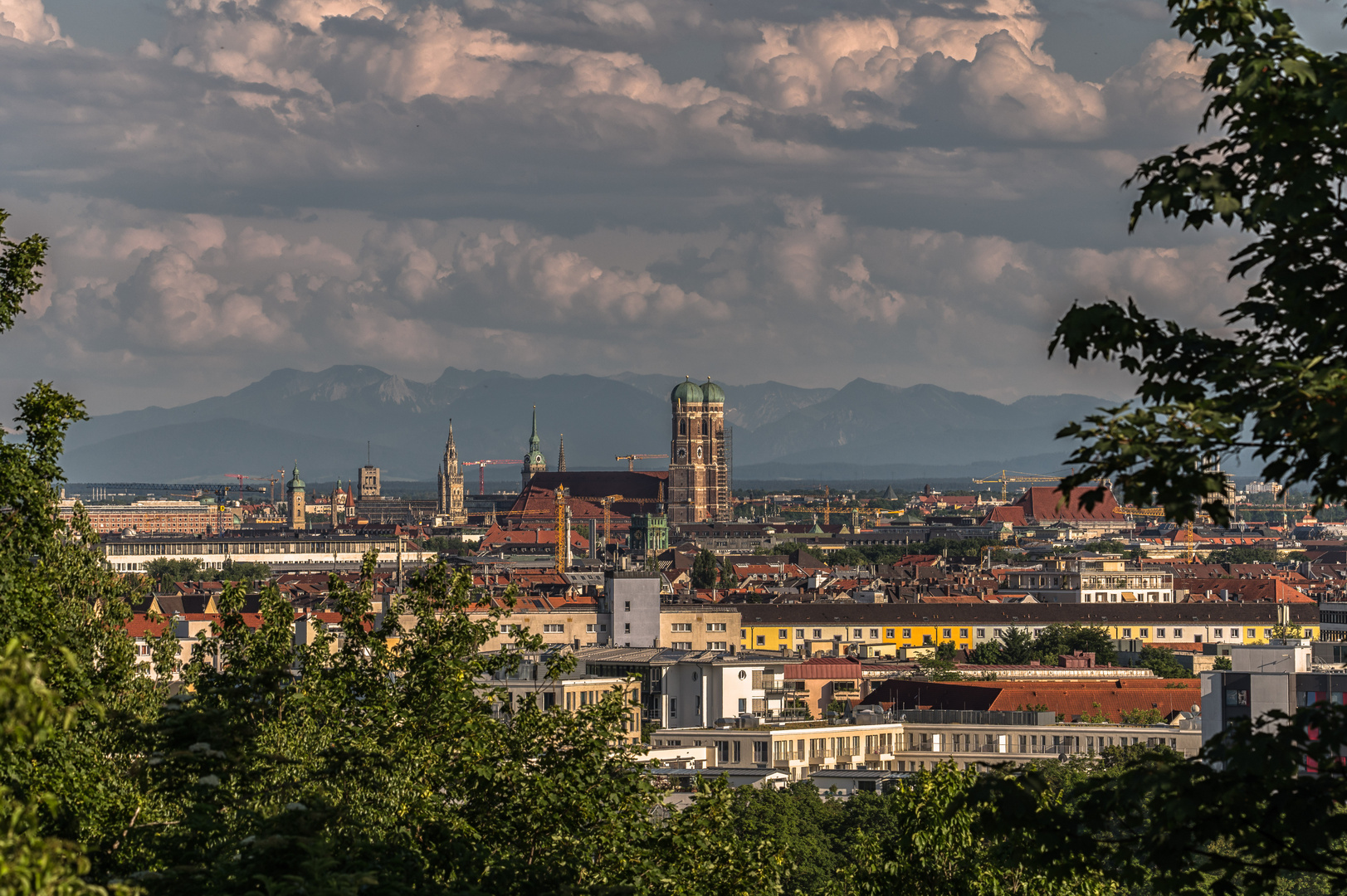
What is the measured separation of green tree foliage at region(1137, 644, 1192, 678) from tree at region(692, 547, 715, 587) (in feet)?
235

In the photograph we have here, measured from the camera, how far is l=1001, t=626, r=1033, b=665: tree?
122 metres

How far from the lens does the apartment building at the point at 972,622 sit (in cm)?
13488

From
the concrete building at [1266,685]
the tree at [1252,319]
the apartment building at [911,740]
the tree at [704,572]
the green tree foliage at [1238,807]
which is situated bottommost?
the apartment building at [911,740]

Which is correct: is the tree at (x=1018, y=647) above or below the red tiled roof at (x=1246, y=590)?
below

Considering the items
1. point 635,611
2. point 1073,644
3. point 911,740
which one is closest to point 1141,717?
point 911,740

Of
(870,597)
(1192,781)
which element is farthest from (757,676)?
(1192,781)

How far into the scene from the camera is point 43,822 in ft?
52.2

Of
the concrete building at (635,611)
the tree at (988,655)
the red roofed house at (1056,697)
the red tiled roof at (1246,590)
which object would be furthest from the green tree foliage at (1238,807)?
the red tiled roof at (1246,590)

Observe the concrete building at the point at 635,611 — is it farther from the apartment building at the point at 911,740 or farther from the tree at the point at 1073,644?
the apartment building at the point at 911,740

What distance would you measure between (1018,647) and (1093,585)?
51609mm

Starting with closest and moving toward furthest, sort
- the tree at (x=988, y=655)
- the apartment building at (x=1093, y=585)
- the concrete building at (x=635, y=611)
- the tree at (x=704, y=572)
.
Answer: the concrete building at (x=635, y=611) → the tree at (x=988, y=655) → the apartment building at (x=1093, y=585) → the tree at (x=704, y=572)

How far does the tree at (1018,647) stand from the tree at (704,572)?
6091 cm

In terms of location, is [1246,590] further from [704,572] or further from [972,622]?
[704,572]

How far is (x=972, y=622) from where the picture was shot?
141125mm
